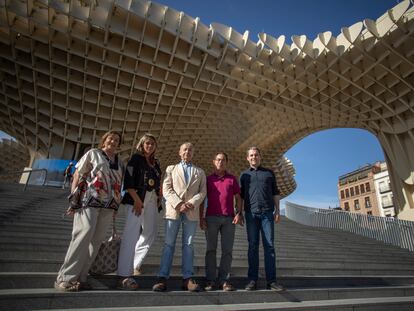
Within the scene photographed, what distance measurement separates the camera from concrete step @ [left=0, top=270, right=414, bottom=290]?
2.65m

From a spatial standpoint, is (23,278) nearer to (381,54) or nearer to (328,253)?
(328,253)

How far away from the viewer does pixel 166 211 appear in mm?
3209

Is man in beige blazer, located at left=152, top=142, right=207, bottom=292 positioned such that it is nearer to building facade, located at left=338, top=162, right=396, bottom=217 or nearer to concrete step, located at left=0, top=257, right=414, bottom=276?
concrete step, located at left=0, top=257, right=414, bottom=276

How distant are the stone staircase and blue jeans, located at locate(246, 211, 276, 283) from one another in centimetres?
25

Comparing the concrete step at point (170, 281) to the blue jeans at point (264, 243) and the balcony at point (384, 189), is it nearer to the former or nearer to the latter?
the blue jeans at point (264, 243)

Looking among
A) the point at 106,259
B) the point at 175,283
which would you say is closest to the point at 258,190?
the point at 175,283

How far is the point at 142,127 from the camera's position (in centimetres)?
2292

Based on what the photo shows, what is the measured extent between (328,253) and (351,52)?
12502mm

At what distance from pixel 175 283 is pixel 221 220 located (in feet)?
3.06

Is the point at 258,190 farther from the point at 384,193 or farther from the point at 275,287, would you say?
the point at 384,193

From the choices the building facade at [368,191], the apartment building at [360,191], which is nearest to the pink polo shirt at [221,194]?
the building facade at [368,191]

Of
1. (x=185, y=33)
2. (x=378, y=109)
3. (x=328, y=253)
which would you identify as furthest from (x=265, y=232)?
(x=378, y=109)

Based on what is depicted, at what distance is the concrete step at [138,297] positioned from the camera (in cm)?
230

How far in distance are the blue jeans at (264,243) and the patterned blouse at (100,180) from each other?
1742mm
